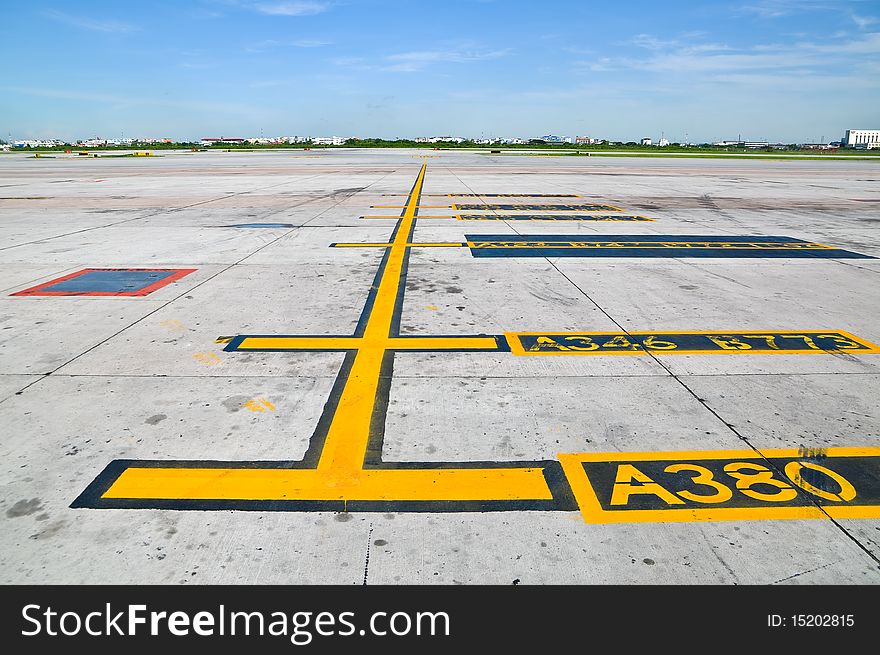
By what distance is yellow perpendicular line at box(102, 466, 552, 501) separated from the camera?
3.19 meters

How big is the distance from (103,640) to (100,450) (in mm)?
1631

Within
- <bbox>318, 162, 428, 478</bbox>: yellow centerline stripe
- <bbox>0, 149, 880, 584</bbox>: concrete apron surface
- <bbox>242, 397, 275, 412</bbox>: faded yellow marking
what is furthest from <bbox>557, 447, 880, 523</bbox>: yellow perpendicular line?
<bbox>242, 397, 275, 412</bbox>: faded yellow marking

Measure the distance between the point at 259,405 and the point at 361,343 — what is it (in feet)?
4.86

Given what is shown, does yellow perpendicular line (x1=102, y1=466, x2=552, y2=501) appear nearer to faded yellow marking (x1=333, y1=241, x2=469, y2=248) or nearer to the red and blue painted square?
the red and blue painted square

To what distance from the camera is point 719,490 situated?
10.7 feet

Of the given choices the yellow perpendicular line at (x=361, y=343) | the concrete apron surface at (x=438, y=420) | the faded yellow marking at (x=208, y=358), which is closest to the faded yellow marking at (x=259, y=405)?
the concrete apron surface at (x=438, y=420)

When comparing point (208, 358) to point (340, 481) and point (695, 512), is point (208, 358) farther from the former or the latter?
point (695, 512)

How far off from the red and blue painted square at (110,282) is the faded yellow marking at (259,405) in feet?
13.0

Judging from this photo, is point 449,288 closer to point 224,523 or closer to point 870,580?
point 224,523

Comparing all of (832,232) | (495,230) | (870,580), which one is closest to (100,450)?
(870,580)

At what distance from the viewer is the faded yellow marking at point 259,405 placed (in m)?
4.21

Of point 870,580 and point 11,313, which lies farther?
point 11,313

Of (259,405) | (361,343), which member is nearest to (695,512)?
(259,405)

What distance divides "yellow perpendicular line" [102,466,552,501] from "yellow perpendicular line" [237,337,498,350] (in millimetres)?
2124
